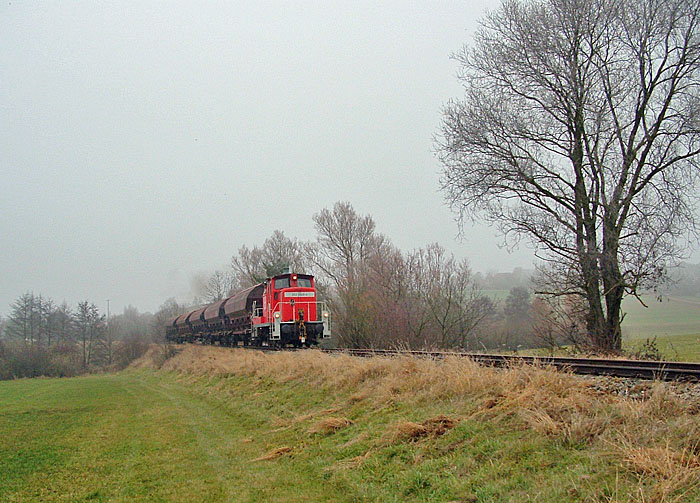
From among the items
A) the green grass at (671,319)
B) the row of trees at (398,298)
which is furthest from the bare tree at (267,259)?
the green grass at (671,319)

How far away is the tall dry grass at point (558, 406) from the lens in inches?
188

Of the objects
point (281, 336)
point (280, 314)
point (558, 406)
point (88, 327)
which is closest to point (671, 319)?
point (281, 336)

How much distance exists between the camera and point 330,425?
988 cm

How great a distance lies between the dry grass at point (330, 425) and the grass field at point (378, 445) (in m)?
0.02

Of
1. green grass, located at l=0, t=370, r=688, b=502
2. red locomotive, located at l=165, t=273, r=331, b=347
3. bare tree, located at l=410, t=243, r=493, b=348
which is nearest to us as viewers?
green grass, located at l=0, t=370, r=688, b=502

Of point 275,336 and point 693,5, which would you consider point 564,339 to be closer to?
point 693,5

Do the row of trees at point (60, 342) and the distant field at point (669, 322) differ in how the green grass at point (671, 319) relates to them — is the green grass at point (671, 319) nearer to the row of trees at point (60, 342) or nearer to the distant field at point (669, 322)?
the distant field at point (669, 322)

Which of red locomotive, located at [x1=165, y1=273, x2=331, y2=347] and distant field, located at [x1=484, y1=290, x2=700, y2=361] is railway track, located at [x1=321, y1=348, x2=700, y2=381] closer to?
distant field, located at [x1=484, y1=290, x2=700, y2=361]

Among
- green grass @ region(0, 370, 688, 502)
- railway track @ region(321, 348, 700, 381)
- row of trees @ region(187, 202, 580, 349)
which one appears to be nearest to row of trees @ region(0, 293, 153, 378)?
row of trees @ region(187, 202, 580, 349)

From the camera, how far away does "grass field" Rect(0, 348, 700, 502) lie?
5230 millimetres

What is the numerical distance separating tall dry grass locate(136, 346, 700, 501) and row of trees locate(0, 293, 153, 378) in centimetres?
5067

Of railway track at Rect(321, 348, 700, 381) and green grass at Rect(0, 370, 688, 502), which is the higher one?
railway track at Rect(321, 348, 700, 381)

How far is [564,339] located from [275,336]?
1341 centimetres

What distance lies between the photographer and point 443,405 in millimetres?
8602
